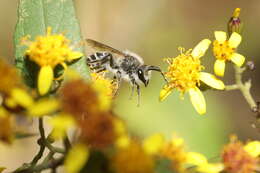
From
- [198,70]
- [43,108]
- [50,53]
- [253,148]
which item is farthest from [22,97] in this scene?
[198,70]

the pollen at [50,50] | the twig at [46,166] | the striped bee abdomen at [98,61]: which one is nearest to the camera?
the twig at [46,166]

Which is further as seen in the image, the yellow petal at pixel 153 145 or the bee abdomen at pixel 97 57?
the bee abdomen at pixel 97 57

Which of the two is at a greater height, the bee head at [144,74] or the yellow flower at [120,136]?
the yellow flower at [120,136]

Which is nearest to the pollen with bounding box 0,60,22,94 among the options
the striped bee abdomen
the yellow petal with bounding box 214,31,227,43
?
the striped bee abdomen

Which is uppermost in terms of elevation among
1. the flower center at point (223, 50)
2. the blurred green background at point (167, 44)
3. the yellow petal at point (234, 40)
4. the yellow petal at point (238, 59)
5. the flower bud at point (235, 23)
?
the flower bud at point (235, 23)

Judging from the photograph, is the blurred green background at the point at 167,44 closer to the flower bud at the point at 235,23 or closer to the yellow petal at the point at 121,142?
the flower bud at the point at 235,23

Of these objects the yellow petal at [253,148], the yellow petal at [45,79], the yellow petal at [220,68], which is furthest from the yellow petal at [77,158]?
the yellow petal at [220,68]
